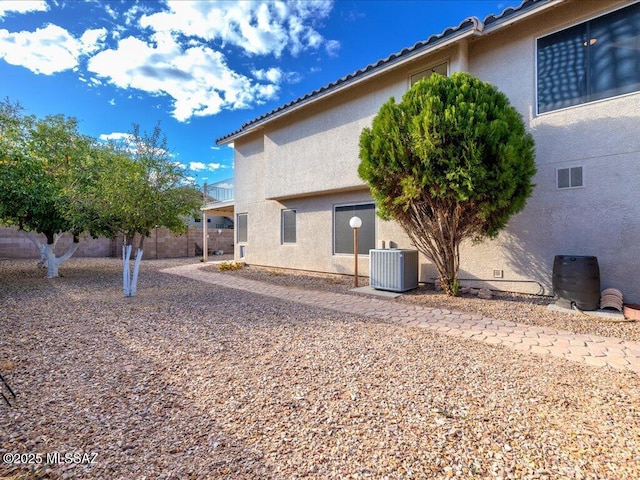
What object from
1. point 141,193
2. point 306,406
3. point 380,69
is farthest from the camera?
point 380,69

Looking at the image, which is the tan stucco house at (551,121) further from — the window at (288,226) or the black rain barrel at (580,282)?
the window at (288,226)

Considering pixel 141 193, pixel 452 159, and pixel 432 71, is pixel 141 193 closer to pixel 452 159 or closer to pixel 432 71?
pixel 452 159

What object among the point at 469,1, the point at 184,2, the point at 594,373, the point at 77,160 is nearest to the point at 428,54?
the point at 469,1

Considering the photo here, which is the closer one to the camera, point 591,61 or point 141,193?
point 591,61

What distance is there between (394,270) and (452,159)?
10.4ft

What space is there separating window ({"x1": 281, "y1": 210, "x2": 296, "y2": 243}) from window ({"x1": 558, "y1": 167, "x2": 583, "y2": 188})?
28.5 feet

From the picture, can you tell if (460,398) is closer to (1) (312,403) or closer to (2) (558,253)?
(1) (312,403)

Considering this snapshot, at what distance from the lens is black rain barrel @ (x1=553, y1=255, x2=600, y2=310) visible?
5.89m

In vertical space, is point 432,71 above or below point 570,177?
above

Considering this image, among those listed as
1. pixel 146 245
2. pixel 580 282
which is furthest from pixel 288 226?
pixel 146 245

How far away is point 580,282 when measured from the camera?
19.5 ft

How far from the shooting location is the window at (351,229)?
10.2 metres

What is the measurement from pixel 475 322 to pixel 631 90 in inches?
224

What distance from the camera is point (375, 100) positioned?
9609 mm
